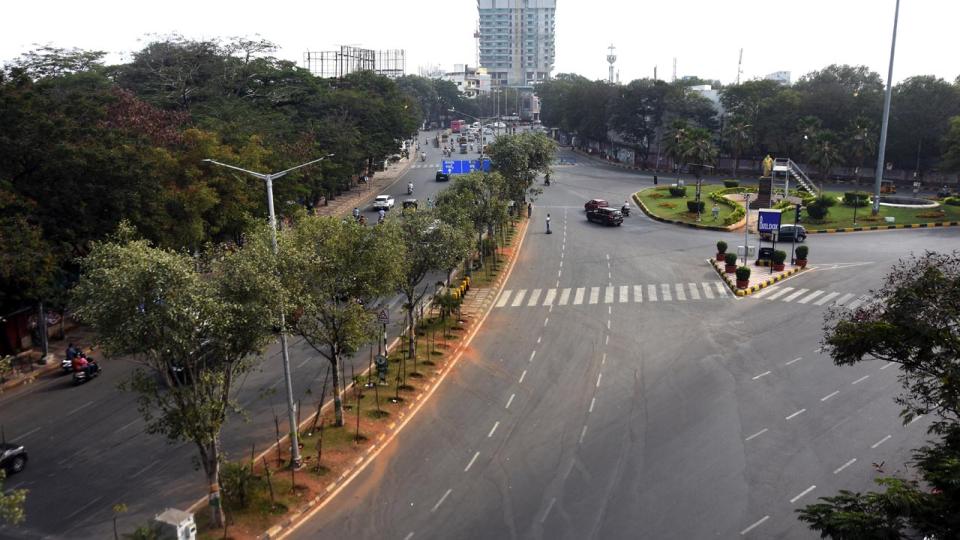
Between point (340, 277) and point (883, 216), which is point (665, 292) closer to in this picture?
point (340, 277)

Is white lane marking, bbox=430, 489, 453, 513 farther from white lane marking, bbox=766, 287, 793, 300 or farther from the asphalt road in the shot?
white lane marking, bbox=766, 287, 793, 300

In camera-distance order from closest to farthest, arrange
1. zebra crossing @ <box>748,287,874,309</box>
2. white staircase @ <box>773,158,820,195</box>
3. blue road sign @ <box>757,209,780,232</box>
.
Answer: zebra crossing @ <box>748,287,874,309</box>
blue road sign @ <box>757,209,780,232</box>
white staircase @ <box>773,158,820,195</box>

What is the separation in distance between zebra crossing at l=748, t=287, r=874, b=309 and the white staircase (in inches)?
1308

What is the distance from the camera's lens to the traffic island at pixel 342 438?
824 inches

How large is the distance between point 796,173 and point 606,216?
3002cm

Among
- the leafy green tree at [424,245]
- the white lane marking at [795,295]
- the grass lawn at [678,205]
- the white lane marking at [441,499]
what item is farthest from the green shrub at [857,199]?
the white lane marking at [441,499]

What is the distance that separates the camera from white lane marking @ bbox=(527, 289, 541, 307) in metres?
42.3

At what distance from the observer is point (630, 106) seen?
109500 millimetres

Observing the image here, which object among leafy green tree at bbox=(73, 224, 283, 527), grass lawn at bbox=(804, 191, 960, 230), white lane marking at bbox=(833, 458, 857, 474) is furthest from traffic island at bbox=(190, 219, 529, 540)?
grass lawn at bbox=(804, 191, 960, 230)

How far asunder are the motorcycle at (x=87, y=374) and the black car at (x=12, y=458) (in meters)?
8.41

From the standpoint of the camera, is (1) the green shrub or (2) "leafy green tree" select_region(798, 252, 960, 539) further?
(1) the green shrub

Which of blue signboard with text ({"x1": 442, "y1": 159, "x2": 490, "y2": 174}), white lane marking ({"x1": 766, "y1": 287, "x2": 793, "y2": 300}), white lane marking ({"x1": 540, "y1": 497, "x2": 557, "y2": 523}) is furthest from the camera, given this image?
blue signboard with text ({"x1": 442, "y1": 159, "x2": 490, "y2": 174})

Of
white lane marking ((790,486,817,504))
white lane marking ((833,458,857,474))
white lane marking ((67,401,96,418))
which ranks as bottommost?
white lane marking ((67,401,96,418))

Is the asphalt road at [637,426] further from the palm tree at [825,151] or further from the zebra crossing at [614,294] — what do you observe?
the palm tree at [825,151]
